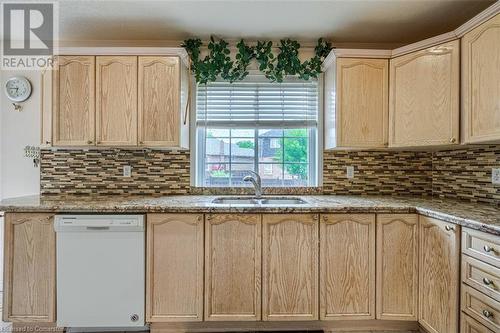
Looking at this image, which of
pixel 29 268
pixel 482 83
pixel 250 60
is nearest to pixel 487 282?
pixel 482 83

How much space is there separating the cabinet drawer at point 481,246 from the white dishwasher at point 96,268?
194 centimetres

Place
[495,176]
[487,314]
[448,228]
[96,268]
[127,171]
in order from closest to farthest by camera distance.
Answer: [487,314] → [448,228] → [96,268] → [495,176] → [127,171]

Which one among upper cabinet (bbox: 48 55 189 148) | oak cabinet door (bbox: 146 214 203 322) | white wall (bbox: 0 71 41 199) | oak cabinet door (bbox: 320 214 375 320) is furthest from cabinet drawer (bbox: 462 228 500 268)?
white wall (bbox: 0 71 41 199)

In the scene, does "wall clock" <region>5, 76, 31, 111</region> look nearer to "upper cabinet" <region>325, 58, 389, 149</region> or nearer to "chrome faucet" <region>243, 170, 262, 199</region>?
"chrome faucet" <region>243, 170, 262, 199</region>

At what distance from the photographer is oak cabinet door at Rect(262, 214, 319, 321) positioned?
200cm

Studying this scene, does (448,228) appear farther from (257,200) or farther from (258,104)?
(258,104)

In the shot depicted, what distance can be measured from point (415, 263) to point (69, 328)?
246 cm

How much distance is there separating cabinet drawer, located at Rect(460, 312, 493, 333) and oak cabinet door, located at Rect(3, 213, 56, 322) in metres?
2.53

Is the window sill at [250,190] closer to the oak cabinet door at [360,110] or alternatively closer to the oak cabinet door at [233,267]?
the oak cabinet door at [360,110]

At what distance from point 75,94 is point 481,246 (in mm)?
2855

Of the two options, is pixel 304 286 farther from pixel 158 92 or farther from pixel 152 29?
pixel 152 29

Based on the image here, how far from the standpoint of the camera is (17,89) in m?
2.60

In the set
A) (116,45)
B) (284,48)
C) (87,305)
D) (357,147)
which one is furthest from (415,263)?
(116,45)

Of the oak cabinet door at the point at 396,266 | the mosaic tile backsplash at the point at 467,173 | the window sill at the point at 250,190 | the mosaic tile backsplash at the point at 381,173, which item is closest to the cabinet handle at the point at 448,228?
the oak cabinet door at the point at 396,266
